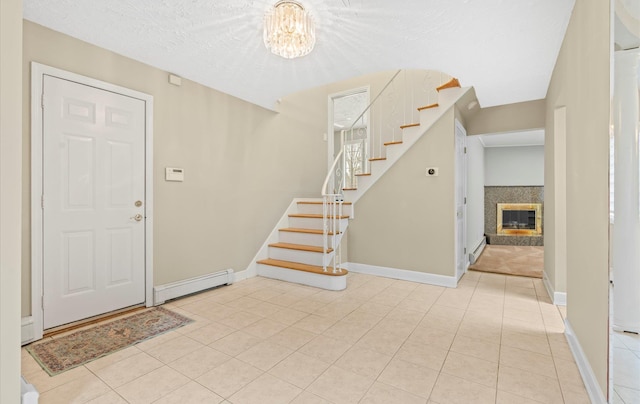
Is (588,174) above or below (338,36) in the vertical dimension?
below

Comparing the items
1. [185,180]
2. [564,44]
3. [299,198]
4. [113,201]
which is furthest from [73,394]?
[564,44]

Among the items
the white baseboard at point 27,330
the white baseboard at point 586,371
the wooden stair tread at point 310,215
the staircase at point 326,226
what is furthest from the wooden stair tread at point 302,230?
the white baseboard at point 27,330

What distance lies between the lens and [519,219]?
691 centimetres

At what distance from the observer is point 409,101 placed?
4969 millimetres

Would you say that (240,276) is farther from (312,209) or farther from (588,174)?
(588,174)

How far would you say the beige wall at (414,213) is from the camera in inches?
145

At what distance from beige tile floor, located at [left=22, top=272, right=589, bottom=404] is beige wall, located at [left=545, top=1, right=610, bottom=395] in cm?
37

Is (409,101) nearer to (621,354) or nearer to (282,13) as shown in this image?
(282,13)

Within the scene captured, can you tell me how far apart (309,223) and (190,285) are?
189 centimetres

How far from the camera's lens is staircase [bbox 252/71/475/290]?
3625 millimetres

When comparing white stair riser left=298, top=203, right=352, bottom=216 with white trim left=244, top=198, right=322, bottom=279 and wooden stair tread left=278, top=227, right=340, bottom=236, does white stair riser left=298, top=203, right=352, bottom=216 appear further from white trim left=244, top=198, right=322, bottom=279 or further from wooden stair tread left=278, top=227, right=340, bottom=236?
wooden stair tread left=278, top=227, right=340, bottom=236

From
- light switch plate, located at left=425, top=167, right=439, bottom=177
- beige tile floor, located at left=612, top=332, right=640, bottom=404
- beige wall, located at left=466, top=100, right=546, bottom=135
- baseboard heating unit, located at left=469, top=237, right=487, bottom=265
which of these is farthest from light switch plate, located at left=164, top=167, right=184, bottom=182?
baseboard heating unit, located at left=469, top=237, right=487, bottom=265

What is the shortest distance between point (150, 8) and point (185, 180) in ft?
5.55

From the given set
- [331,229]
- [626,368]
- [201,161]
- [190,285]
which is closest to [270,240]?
[331,229]
